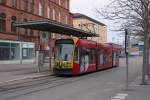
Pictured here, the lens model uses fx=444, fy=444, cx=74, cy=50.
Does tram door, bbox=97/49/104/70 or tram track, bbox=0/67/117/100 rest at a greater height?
tram door, bbox=97/49/104/70

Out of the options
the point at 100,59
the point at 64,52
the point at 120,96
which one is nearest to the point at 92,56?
the point at 100,59

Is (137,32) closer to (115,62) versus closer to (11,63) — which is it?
(115,62)

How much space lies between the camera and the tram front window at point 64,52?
34.8 m

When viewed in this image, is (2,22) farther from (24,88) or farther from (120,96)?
(120,96)

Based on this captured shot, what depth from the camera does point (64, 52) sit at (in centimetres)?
3509

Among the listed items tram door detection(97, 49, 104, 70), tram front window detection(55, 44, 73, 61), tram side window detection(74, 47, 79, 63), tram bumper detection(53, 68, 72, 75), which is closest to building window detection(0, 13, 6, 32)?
tram door detection(97, 49, 104, 70)

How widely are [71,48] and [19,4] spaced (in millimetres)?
28287

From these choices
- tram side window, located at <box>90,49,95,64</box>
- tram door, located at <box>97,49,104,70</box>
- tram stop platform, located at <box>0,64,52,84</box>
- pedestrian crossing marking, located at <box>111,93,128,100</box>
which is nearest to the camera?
pedestrian crossing marking, located at <box>111,93,128,100</box>

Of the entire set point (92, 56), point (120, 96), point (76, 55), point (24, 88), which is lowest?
point (24, 88)

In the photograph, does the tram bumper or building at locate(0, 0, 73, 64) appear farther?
building at locate(0, 0, 73, 64)

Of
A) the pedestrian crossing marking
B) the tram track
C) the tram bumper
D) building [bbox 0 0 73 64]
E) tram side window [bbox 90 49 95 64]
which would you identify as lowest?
the tram track

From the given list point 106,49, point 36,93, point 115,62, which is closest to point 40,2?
point 115,62

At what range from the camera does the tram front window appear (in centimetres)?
3481

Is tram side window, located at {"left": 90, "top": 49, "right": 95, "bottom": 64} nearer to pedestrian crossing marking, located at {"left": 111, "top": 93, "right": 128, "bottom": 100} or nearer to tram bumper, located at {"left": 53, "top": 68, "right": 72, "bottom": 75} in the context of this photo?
tram bumper, located at {"left": 53, "top": 68, "right": 72, "bottom": 75}
